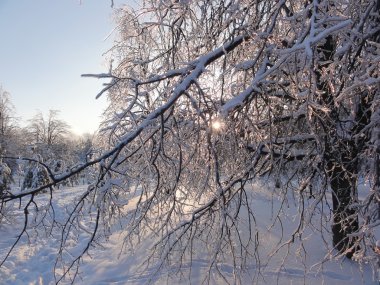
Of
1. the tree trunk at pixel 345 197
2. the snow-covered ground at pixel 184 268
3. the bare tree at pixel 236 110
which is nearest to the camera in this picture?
the bare tree at pixel 236 110

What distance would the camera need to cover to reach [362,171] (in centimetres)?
371

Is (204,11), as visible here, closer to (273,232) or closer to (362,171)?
(362,171)

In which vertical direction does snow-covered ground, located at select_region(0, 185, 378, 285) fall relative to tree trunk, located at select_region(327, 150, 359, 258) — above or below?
below

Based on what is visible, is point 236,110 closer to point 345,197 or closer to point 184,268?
point 345,197

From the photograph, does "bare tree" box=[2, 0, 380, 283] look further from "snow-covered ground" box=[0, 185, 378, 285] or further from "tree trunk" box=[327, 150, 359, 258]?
"snow-covered ground" box=[0, 185, 378, 285]

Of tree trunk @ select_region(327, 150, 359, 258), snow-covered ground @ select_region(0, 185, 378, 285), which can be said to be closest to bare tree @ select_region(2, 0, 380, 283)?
tree trunk @ select_region(327, 150, 359, 258)

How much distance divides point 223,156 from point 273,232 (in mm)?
3493

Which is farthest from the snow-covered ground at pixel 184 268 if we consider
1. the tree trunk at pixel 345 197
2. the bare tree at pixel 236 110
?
the bare tree at pixel 236 110

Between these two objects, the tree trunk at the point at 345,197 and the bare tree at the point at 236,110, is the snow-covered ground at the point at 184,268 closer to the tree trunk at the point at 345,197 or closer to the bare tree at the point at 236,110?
the tree trunk at the point at 345,197

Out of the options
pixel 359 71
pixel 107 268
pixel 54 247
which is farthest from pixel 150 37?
pixel 54 247

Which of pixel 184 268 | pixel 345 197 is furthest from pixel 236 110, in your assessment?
pixel 184 268

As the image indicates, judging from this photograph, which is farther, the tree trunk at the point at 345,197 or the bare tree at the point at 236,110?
the tree trunk at the point at 345,197

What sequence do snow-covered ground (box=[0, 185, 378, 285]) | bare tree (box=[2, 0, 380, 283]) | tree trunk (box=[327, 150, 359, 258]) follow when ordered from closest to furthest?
1. bare tree (box=[2, 0, 380, 283])
2. tree trunk (box=[327, 150, 359, 258])
3. snow-covered ground (box=[0, 185, 378, 285])

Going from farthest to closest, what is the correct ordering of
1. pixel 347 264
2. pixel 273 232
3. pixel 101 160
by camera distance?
pixel 273 232, pixel 347 264, pixel 101 160
